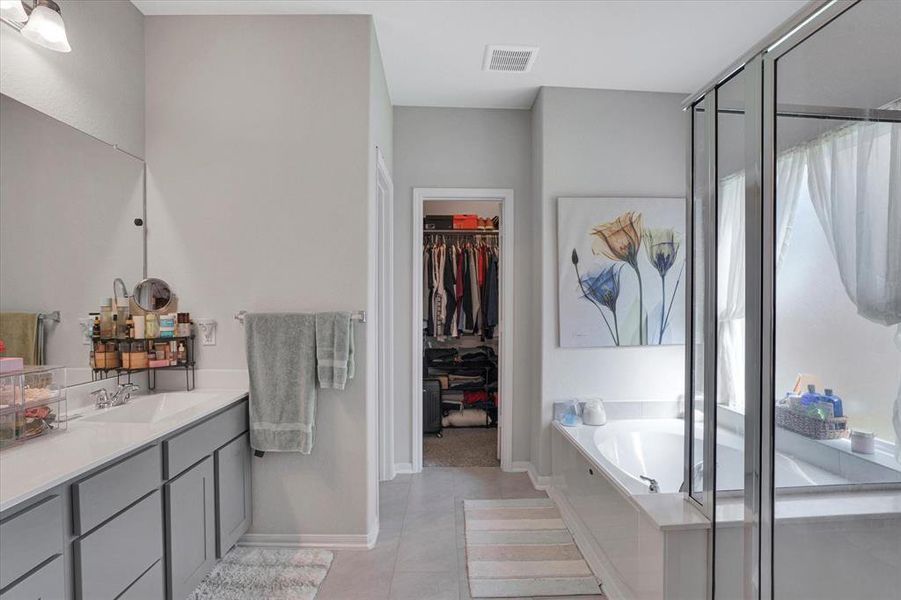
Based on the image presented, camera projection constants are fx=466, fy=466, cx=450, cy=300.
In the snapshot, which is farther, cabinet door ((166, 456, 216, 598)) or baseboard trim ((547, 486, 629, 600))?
baseboard trim ((547, 486, 629, 600))

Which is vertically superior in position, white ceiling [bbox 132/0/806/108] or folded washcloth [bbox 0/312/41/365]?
white ceiling [bbox 132/0/806/108]

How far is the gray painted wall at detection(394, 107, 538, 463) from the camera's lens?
355 cm

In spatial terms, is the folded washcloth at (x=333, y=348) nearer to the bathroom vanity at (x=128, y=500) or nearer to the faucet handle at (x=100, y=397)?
the bathroom vanity at (x=128, y=500)

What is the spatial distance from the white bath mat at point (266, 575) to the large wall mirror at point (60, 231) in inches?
42.6

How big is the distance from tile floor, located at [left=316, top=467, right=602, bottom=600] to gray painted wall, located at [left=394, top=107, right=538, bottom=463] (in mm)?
317

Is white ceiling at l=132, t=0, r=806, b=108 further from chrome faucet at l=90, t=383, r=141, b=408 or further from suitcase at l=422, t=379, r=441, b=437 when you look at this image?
suitcase at l=422, t=379, r=441, b=437

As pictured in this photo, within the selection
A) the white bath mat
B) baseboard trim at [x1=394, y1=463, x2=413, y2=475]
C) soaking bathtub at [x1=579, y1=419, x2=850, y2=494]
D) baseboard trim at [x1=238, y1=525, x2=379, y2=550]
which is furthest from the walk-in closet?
the white bath mat

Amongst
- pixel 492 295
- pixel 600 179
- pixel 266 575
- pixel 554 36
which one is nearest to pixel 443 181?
pixel 600 179

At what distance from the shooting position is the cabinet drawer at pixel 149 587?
1527mm

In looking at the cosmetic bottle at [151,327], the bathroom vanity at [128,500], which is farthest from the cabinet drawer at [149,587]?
the cosmetic bottle at [151,327]

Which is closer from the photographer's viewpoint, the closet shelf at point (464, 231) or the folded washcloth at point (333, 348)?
the folded washcloth at point (333, 348)

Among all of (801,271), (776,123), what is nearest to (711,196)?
(776,123)

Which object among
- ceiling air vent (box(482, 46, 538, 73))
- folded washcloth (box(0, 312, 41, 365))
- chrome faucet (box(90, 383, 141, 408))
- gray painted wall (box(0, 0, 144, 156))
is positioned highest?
ceiling air vent (box(482, 46, 538, 73))

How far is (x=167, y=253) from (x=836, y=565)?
115 inches
